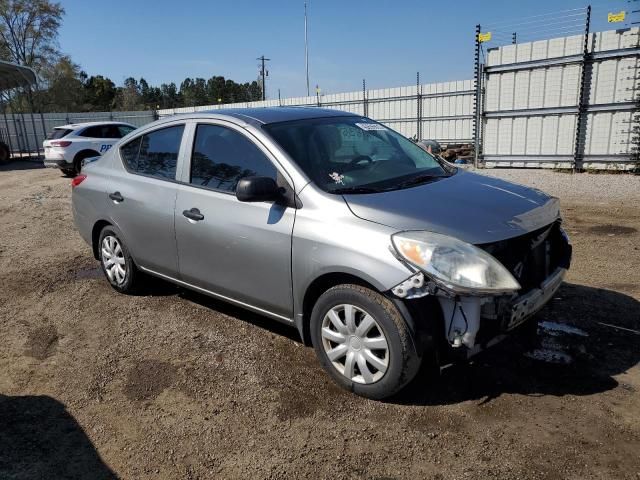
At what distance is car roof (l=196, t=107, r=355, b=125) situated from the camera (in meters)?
3.89

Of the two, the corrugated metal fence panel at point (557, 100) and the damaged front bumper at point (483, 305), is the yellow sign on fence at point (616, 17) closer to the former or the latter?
the corrugated metal fence panel at point (557, 100)

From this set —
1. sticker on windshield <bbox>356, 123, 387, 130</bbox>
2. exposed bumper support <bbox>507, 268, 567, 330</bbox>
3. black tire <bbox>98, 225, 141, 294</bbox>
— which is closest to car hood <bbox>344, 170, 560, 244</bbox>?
exposed bumper support <bbox>507, 268, 567, 330</bbox>

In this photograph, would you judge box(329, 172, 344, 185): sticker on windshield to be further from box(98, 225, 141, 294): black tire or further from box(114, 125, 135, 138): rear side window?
box(114, 125, 135, 138): rear side window

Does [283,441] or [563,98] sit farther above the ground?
[563,98]

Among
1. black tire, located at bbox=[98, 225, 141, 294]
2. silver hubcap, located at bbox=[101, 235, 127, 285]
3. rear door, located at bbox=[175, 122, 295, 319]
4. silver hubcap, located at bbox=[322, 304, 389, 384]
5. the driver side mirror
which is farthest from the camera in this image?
silver hubcap, located at bbox=[101, 235, 127, 285]

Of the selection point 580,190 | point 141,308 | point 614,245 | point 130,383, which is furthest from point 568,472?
point 580,190

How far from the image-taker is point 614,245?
6250mm

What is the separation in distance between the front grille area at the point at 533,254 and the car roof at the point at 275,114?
1897 mm

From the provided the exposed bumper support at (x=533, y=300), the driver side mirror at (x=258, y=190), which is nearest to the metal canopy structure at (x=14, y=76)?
the driver side mirror at (x=258, y=190)

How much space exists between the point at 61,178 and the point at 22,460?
618 inches

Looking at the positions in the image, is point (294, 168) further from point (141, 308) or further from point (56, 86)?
point (56, 86)

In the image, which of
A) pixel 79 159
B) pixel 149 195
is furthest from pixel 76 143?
pixel 149 195

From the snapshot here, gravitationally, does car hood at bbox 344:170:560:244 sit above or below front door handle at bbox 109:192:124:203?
above

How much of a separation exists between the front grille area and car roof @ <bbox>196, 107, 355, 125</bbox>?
190 cm
